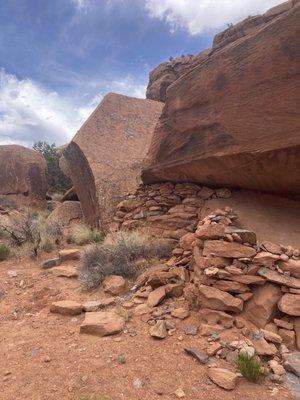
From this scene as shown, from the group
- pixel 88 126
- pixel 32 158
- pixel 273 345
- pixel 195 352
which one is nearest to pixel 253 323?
pixel 273 345

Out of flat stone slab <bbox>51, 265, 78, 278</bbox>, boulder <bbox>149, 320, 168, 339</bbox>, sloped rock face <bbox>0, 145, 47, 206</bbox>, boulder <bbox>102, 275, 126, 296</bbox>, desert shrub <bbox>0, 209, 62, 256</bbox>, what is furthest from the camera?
sloped rock face <bbox>0, 145, 47, 206</bbox>

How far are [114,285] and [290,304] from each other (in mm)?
2571

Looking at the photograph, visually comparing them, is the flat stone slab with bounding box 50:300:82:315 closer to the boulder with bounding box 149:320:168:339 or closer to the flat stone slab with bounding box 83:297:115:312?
the flat stone slab with bounding box 83:297:115:312

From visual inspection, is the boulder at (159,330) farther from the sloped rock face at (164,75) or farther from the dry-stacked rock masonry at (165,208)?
the sloped rock face at (164,75)

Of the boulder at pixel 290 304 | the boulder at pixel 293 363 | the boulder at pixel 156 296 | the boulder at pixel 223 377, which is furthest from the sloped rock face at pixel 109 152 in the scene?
the boulder at pixel 293 363

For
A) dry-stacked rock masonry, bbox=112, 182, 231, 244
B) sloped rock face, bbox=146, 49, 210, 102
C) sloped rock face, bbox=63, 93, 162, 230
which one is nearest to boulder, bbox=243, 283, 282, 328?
dry-stacked rock masonry, bbox=112, 182, 231, 244

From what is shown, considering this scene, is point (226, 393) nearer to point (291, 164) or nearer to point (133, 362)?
point (133, 362)

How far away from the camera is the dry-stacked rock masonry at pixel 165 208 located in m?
7.00

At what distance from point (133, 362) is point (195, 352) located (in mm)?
656

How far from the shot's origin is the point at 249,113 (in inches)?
220

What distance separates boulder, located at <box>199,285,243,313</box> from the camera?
4.18m

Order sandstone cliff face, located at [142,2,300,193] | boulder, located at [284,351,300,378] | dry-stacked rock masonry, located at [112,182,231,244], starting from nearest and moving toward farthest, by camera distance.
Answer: boulder, located at [284,351,300,378] → sandstone cliff face, located at [142,2,300,193] → dry-stacked rock masonry, located at [112,182,231,244]

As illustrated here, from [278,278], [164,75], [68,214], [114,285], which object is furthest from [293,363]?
[164,75]

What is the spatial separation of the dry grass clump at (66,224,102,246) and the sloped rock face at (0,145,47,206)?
774 centimetres
